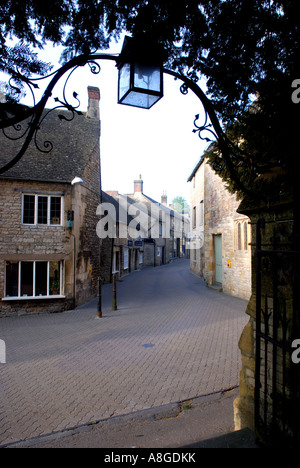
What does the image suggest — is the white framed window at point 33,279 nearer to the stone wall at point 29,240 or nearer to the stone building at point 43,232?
the stone building at point 43,232

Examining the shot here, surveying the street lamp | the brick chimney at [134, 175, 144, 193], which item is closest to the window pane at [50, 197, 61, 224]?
the street lamp

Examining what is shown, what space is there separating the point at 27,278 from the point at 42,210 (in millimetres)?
2879

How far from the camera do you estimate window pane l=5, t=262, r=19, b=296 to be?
12523 millimetres

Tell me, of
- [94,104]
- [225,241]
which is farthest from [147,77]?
[94,104]

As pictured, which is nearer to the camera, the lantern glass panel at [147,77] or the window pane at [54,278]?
the lantern glass panel at [147,77]

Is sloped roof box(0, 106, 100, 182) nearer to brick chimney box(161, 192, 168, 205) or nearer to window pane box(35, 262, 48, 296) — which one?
window pane box(35, 262, 48, 296)

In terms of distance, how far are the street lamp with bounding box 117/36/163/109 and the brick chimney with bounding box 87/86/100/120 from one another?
54.0ft

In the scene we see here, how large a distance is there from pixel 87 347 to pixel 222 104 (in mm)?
6752

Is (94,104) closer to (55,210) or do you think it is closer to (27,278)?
(55,210)

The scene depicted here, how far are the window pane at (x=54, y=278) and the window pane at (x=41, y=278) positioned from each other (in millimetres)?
240

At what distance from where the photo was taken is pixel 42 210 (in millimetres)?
13203

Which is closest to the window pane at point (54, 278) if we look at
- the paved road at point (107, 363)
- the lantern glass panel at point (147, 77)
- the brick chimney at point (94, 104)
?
the paved road at point (107, 363)

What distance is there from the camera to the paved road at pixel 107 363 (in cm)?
474

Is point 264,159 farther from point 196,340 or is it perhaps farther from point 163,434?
point 196,340
